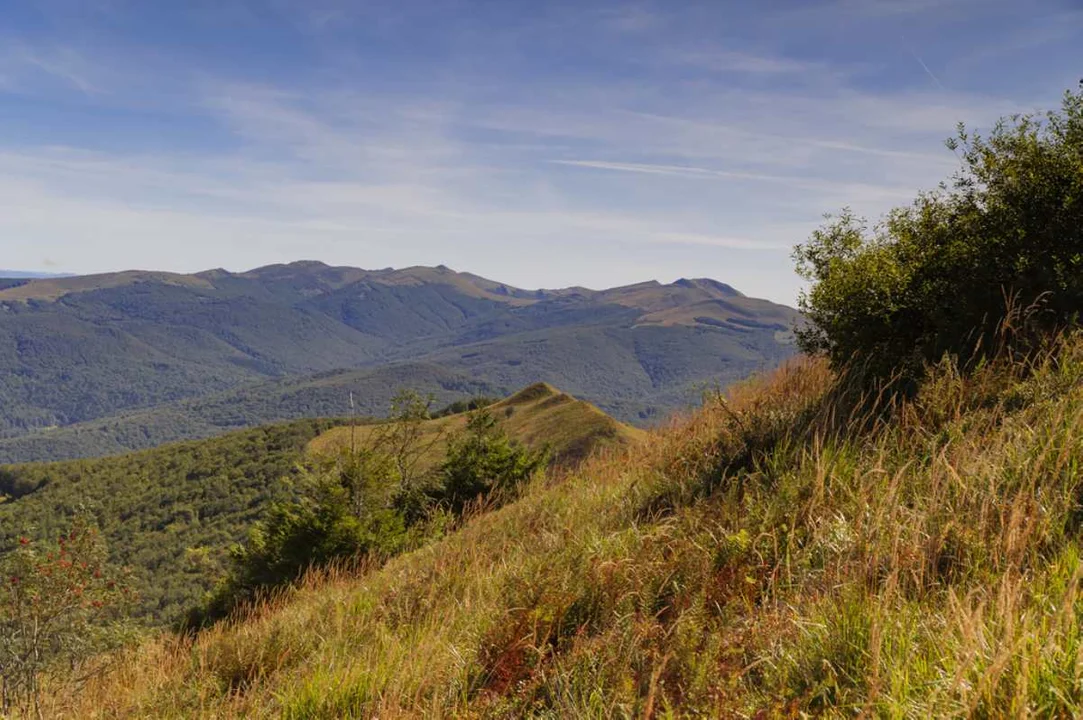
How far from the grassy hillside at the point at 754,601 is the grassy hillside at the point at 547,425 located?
8360 centimetres

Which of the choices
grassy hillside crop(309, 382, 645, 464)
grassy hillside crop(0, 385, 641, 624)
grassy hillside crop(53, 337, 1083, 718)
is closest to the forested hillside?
grassy hillside crop(53, 337, 1083, 718)

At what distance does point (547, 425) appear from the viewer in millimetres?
116375

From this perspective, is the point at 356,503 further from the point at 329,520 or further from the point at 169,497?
the point at 169,497

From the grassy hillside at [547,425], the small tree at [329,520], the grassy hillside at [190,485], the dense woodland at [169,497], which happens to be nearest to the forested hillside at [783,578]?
the small tree at [329,520]

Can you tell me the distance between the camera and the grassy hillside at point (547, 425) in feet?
332

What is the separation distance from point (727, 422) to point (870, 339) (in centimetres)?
282

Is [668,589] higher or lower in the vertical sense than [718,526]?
lower

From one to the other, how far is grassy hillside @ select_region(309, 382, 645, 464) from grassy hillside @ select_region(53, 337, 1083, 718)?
3291 inches

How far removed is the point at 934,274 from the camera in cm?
864

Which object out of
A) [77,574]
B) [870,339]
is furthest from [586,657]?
[77,574]

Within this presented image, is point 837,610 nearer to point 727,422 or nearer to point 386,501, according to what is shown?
point 727,422

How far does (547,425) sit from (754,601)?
113 metres

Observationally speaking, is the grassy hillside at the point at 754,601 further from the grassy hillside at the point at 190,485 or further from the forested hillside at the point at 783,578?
the grassy hillside at the point at 190,485

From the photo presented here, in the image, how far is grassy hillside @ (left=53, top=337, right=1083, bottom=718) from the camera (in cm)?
252
